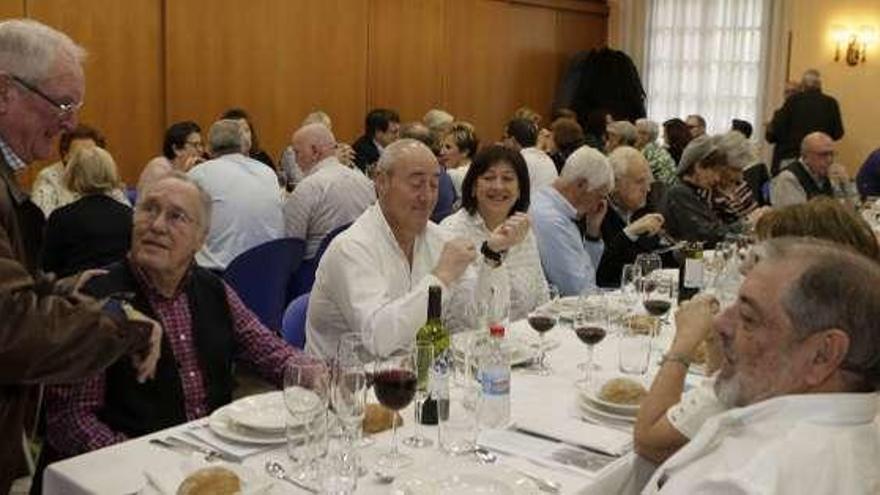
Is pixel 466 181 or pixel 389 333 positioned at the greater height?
pixel 466 181

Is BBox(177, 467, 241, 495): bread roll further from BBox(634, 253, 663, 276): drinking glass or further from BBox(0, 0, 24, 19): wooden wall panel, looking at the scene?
BBox(0, 0, 24, 19): wooden wall panel

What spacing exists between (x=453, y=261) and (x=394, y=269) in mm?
289

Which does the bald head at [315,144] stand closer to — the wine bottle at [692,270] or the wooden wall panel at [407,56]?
the wine bottle at [692,270]

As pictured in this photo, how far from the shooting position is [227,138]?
574 centimetres

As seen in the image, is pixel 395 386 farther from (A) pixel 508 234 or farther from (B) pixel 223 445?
(A) pixel 508 234

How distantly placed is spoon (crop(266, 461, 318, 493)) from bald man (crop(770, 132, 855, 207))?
5.96m

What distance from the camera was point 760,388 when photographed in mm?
1777

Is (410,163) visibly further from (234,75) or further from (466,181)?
(234,75)

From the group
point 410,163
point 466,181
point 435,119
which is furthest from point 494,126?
point 410,163

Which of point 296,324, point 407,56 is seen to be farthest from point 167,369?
point 407,56

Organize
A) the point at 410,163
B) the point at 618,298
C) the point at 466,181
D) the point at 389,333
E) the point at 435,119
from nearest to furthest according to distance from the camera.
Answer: the point at 389,333 < the point at 410,163 < the point at 618,298 < the point at 466,181 < the point at 435,119

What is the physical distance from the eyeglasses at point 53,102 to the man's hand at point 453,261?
1.25 metres

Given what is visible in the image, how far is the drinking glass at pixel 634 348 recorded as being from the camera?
276 cm

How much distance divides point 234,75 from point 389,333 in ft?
21.3
